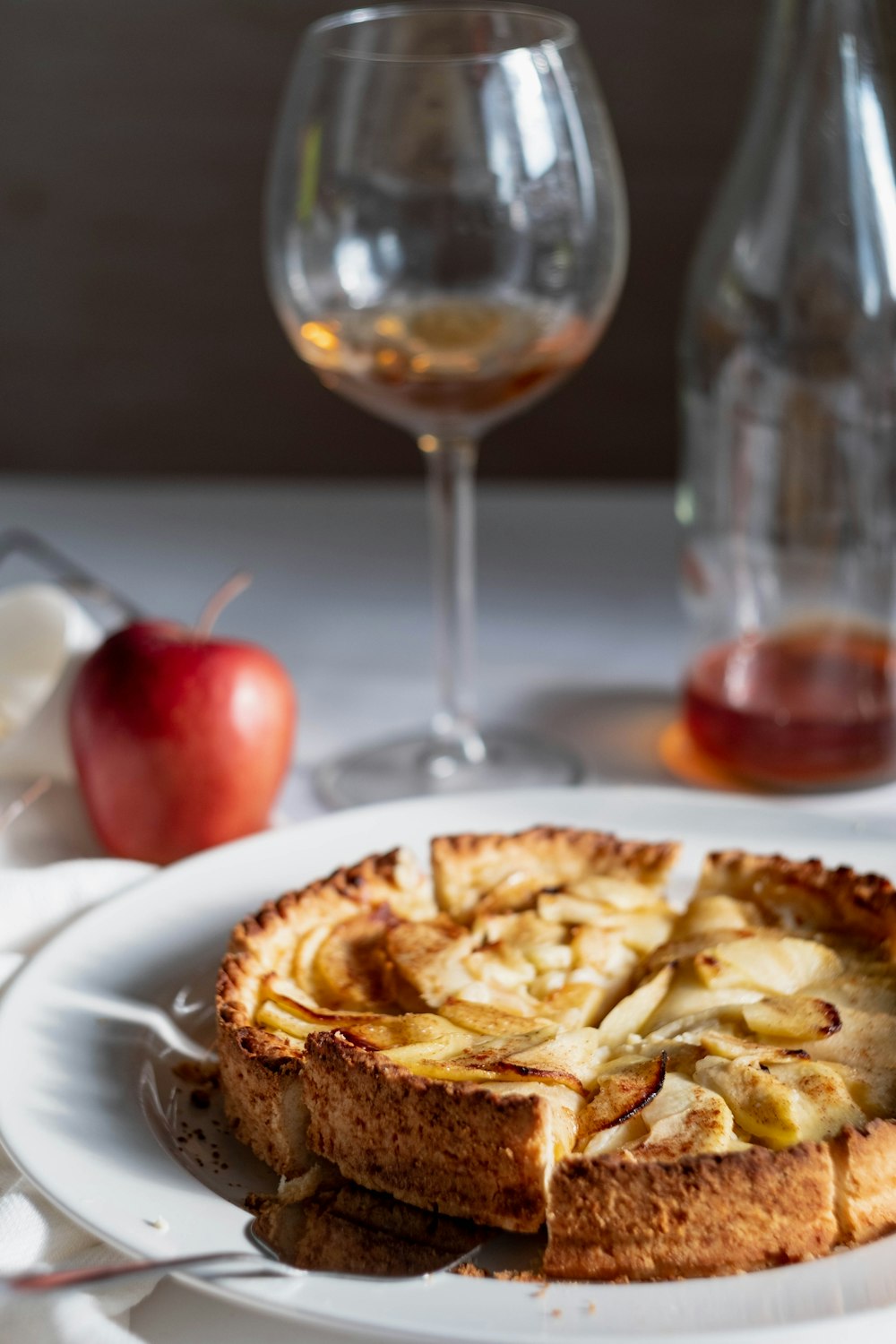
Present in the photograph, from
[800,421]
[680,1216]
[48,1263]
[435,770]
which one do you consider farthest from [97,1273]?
[800,421]

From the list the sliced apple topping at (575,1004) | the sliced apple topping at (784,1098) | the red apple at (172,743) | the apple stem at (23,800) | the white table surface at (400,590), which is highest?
the sliced apple topping at (784,1098)

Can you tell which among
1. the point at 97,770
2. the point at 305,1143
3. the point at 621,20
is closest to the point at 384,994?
the point at 305,1143

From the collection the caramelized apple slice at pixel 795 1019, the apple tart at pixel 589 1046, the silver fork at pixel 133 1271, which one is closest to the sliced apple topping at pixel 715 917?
the apple tart at pixel 589 1046

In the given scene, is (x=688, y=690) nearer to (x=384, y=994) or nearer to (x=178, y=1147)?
(x=384, y=994)

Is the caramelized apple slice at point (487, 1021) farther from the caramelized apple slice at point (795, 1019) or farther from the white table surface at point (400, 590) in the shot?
the white table surface at point (400, 590)

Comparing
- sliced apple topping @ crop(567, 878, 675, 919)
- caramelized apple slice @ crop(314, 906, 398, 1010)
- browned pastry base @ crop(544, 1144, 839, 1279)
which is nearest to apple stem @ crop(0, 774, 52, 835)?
caramelized apple slice @ crop(314, 906, 398, 1010)

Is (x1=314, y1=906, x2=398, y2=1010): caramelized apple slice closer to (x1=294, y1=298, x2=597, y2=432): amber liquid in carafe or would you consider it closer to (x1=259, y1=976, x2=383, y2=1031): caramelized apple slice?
(x1=259, y1=976, x2=383, y2=1031): caramelized apple slice
